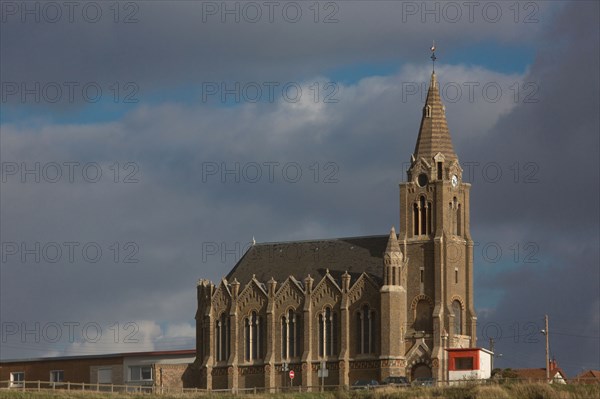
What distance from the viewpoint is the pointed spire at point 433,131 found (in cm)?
13800

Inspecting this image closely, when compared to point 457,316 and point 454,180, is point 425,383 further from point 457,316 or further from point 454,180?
point 454,180

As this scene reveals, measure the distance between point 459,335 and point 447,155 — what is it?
14405 mm

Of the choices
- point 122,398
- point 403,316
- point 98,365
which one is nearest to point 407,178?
point 403,316

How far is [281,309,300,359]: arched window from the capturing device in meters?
137

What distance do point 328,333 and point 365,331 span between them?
3.34 m

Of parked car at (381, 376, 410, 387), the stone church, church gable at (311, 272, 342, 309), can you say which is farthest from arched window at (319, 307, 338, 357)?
parked car at (381, 376, 410, 387)

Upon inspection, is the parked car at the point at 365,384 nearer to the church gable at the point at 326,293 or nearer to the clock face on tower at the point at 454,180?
the church gable at the point at 326,293

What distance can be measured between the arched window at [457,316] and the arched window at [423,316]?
73.8 inches

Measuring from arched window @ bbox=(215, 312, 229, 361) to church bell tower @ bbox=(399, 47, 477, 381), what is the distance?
1560cm

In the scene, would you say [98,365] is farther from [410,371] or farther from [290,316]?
[410,371]

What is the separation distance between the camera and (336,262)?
453ft

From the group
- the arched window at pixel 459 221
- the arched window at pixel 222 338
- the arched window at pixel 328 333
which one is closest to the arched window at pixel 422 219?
the arched window at pixel 459 221

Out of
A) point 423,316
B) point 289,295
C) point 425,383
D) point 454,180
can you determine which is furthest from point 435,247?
point 425,383

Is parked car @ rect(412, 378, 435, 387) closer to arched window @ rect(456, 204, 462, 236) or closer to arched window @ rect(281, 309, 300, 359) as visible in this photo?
arched window @ rect(281, 309, 300, 359)
